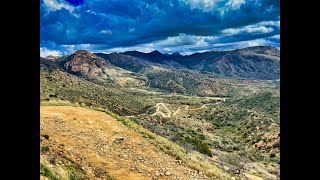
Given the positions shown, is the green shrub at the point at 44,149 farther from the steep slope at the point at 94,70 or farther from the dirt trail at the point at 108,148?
the steep slope at the point at 94,70

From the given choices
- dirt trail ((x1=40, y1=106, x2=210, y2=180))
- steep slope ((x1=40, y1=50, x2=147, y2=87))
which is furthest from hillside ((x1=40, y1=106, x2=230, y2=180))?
steep slope ((x1=40, y1=50, x2=147, y2=87))

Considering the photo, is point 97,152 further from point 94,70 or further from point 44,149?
point 94,70

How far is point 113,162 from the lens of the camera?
11406 mm

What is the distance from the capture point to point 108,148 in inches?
488

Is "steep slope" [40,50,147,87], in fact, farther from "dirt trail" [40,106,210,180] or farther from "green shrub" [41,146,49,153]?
"green shrub" [41,146,49,153]

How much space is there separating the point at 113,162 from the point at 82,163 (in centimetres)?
112

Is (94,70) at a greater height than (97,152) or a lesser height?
greater

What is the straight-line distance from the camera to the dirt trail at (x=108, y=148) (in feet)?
36.2

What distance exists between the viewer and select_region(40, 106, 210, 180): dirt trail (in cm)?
1104

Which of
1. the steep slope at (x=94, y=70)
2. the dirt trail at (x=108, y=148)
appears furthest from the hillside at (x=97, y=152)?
the steep slope at (x=94, y=70)

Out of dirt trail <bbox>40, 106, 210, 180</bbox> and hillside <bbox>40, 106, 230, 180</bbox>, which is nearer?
hillside <bbox>40, 106, 230, 180</bbox>

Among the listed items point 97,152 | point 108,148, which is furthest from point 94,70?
point 97,152
